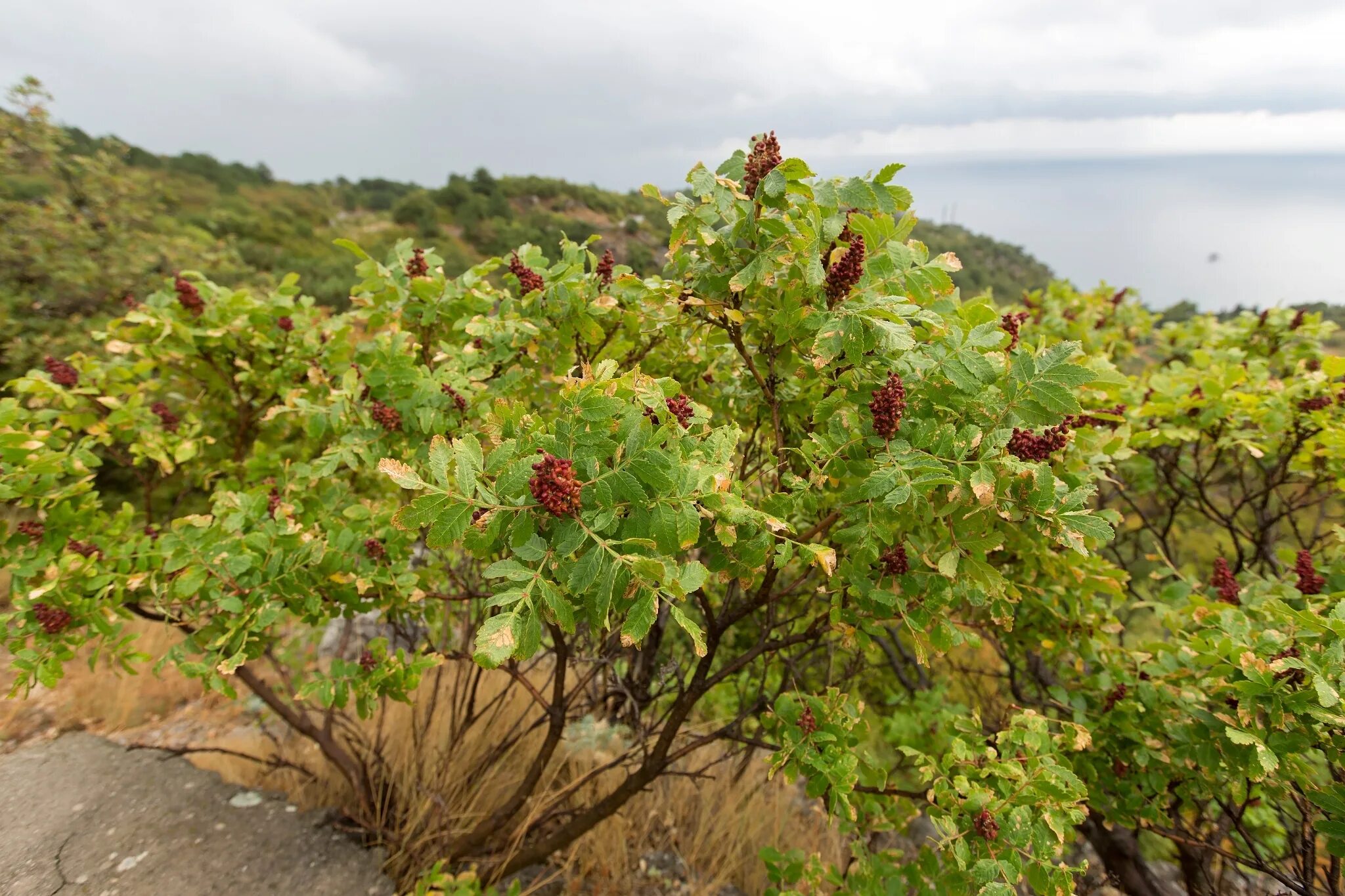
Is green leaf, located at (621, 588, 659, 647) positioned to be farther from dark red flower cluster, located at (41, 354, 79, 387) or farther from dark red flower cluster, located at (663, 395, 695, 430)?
dark red flower cluster, located at (41, 354, 79, 387)

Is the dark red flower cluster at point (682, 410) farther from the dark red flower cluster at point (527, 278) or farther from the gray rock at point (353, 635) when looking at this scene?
the gray rock at point (353, 635)

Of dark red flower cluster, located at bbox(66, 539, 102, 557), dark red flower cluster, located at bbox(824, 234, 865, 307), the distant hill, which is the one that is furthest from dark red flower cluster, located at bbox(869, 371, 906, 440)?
the distant hill

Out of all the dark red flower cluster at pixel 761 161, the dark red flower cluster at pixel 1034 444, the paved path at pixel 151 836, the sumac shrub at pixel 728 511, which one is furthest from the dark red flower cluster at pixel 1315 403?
the paved path at pixel 151 836

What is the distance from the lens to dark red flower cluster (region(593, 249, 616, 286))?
6.27 ft

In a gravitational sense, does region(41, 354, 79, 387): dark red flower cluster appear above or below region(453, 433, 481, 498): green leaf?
below

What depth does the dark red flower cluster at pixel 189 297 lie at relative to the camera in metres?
2.38

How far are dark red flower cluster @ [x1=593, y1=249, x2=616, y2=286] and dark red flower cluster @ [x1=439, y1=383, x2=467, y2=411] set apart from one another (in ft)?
1.87

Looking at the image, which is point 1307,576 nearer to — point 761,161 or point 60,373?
point 761,161

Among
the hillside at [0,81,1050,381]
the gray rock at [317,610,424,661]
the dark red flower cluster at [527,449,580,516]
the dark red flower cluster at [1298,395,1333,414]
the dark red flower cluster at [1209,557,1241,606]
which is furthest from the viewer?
the hillside at [0,81,1050,381]

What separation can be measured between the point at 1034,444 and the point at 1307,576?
146 centimetres

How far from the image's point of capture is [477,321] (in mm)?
1811

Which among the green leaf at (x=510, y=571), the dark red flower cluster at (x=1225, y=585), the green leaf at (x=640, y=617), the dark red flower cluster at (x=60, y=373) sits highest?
the dark red flower cluster at (x=60, y=373)

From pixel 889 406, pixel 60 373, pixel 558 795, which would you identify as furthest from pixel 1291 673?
pixel 60 373

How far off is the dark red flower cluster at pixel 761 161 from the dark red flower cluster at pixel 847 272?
0.26m
